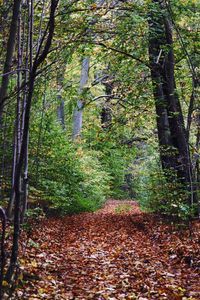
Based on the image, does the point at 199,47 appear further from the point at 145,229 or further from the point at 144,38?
the point at 145,229

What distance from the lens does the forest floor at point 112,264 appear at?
484cm

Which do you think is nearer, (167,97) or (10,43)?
(10,43)

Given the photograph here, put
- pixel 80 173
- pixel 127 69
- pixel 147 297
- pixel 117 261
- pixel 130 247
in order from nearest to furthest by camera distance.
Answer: pixel 147 297, pixel 117 261, pixel 130 247, pixel 127 69, pixel 80 173

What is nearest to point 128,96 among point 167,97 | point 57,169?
point 167,97

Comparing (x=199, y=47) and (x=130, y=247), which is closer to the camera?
(x=130, y=247)

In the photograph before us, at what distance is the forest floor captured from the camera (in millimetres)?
4840

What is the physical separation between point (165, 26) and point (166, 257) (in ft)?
20.1

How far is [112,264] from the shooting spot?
259 inches

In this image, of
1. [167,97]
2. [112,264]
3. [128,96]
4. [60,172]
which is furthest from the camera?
[60,172]

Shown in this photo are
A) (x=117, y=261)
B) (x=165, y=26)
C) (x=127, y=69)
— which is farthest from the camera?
(x=127, y=69)

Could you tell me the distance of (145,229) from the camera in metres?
10.2

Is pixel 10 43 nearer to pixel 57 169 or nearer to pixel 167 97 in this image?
pixel 167 97

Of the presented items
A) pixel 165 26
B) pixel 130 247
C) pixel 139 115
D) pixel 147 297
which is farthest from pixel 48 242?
pixel 165 26

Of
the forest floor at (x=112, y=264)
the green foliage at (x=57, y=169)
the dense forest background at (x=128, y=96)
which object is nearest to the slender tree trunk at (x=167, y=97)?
the dense forest background at (x=128, y=96)
